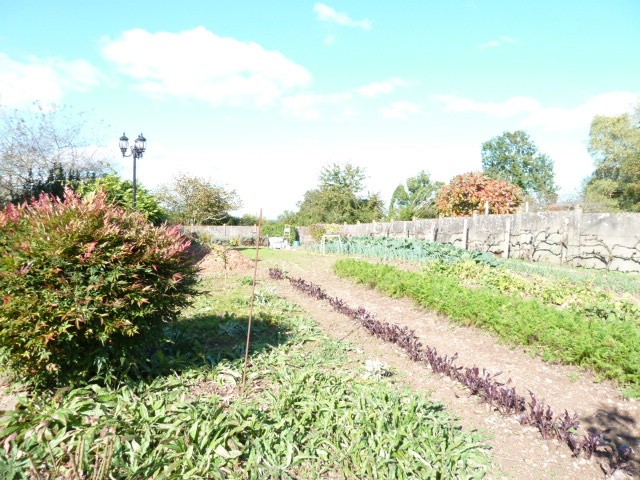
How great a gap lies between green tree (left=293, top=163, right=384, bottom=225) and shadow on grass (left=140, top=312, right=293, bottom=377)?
32.3m

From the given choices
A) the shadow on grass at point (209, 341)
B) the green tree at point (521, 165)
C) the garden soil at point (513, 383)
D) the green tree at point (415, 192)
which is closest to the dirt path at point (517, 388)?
the garden soil at point (513, 383)

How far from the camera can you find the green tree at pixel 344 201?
126ft

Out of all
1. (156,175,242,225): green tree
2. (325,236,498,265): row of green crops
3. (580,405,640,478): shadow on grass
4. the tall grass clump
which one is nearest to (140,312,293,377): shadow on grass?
the tall grass clump

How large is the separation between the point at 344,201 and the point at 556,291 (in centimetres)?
3200

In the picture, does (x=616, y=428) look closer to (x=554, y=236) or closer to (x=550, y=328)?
(x=550, y=328)

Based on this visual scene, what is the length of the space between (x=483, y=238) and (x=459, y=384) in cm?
1222

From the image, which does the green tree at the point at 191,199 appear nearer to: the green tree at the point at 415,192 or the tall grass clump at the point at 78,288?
the green tree at the point at 415,192

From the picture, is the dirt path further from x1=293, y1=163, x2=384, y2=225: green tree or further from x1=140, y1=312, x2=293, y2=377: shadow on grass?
x1=293, y1=163, x2=384, y2=225: green tree

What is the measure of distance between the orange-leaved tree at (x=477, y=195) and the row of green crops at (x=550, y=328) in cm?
1432

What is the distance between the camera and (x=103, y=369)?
3180mm

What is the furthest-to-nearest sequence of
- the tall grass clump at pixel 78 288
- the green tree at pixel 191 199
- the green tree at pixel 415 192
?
the green tree at pixel 415 192 < the green tree at pixel 191 199 < the tall grass clump at pixel 78 288

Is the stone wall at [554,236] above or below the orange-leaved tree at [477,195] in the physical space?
below

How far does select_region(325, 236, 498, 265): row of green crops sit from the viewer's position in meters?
11.2

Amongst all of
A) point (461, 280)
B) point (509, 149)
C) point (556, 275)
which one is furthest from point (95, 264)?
point (509, 149)
